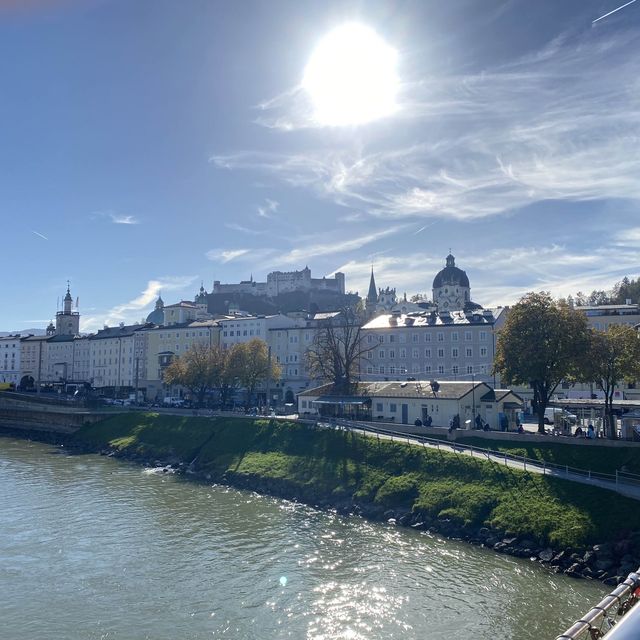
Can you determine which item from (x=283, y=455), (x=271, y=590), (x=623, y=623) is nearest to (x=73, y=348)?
(x=283, y=455)

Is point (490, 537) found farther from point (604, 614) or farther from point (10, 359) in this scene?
point (10, 359)

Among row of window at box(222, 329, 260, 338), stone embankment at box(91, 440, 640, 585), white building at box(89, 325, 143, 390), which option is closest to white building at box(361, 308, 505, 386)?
row of window at box(222, 329, 260, 338)

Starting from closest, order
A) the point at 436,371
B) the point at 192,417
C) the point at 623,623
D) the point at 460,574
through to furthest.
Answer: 1. the point at 623,623
2. the point at 460,574
3. the point at 192,417
4. the point at 436,371

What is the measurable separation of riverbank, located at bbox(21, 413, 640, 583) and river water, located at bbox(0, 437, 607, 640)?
1756 mm

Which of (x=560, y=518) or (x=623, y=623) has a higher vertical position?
(x=623, y=623)

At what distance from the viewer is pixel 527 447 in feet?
134

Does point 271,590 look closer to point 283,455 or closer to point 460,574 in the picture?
point 460,574

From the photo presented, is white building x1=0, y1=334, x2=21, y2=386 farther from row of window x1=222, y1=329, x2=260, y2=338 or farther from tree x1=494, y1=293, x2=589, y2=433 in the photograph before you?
tree x1=494, y1=293, x2=589, y2=433

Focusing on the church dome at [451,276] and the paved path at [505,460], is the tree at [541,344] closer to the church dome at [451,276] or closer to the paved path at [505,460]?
the paved path at [505,460]

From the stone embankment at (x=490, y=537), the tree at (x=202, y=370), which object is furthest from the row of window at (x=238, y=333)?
the stone embankment at (x=490, y=537)

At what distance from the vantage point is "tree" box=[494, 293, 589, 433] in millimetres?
42344

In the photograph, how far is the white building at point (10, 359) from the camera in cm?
13352

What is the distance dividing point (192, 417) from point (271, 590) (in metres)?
43.8

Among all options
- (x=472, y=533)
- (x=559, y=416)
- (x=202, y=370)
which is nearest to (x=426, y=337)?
(x=202, y=370)
